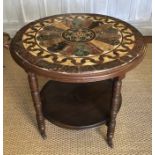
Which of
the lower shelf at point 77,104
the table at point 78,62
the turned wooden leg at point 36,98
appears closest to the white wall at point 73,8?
the table at point 78,62

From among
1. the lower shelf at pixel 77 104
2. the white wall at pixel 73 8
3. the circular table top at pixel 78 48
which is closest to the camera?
the circular table top at pixel 78 48

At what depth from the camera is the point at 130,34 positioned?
51.1 inches

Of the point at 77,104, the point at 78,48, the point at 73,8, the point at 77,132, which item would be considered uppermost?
the point at 78,48

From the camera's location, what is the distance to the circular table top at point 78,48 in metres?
1.05

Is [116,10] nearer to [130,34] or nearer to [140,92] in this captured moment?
[140,92]

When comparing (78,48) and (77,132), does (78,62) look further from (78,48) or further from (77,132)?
(77,132)

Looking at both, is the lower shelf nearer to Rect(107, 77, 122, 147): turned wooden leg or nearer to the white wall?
Rect(107, 77, 122, 147): turned wooden leg

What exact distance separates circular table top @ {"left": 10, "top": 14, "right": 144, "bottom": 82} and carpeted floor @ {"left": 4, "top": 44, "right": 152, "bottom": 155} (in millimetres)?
528

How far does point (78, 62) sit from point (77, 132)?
58 centimetres

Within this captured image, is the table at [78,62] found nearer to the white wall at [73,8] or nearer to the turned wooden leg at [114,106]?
the turned wooden leg at [114,106]

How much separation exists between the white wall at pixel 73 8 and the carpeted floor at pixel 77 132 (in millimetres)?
798

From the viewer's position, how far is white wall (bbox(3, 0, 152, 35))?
2203 mm

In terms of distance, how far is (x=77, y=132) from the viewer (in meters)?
1.49

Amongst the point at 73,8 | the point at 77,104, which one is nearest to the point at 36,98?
the point at 77,104
